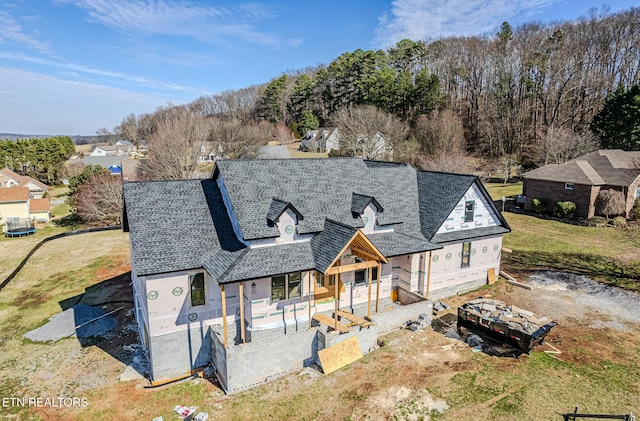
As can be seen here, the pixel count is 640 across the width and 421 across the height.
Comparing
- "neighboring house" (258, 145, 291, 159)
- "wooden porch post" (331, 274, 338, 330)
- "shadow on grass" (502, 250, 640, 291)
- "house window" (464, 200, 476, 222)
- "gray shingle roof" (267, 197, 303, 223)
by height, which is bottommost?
"shadow on grass" (502, 250, 640, 291)

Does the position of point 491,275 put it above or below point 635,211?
below

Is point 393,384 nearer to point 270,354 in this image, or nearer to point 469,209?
point 270,354

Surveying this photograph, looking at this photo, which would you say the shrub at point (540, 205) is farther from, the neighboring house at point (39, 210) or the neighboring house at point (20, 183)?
the neighboring house at point (20, 183)

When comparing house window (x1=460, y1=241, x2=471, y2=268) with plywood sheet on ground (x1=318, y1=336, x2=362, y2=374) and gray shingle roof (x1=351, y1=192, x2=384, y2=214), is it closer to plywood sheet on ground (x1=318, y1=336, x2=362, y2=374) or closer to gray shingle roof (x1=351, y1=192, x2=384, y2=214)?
gray shingle roof (x1=351, y1=192, x2=384, y2=214)

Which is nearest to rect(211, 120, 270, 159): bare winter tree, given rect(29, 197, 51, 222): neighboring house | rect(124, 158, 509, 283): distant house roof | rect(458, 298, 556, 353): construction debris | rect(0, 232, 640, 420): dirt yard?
rect(29, 197, 51, 222): neighboring house

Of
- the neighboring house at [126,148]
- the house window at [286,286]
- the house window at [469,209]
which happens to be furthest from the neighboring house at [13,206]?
the neighboring house at [126,148]

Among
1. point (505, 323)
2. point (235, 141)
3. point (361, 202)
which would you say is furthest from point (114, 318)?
point (235, 141)
